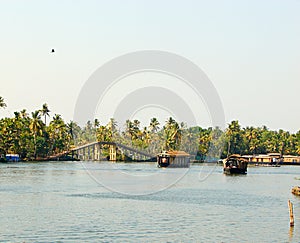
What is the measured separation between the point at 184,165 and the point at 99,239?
485 feet

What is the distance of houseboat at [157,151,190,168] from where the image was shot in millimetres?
184625

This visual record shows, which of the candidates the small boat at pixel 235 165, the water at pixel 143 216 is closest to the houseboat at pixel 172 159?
the small boat at pixel 235 165

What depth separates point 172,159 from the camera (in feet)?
610

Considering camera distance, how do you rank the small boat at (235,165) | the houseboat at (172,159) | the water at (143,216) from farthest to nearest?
the houseboat at (172,159), the small boat at (235,165), the water at (143,216)

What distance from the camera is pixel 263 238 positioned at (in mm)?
46656

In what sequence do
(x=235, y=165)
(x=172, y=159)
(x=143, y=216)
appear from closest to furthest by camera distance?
(x=143, y=216) < (x=235, y=165) < (x=172, y=159)

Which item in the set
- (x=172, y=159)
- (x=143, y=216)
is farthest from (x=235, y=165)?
(x=143, y=216)

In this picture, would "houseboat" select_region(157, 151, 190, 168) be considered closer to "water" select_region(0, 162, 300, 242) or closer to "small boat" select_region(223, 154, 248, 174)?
"small boat" select_region(223, 154, 248, 174)

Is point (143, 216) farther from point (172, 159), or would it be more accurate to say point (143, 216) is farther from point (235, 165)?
point (172, 159)

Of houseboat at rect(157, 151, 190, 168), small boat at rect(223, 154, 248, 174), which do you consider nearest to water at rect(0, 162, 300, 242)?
small boat at rect(223, 154, 248, 174)

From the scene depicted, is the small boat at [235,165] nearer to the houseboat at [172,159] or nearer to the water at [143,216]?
the houseboat at [172,159]

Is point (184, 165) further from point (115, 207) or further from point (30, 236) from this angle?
point (30, 236)

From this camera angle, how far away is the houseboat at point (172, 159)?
184625mm

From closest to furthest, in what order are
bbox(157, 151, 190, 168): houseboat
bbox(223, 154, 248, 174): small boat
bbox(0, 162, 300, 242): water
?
1. bbox(0, 162, 300, 242): water
2. bbox(223, 154, 248, 174): small boat
3. bbox(157, 151, 190, 168): houseboat
